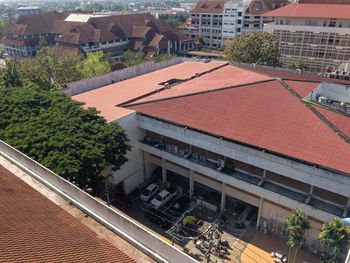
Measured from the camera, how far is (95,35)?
88.2m

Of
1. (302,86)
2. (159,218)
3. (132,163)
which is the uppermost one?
(302,86)

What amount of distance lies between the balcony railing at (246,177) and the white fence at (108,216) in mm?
16190

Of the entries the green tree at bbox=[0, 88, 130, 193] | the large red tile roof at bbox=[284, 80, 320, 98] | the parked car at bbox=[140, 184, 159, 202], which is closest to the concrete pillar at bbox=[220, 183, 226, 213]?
the parked car at bbox=[140, 184, 159, 202]

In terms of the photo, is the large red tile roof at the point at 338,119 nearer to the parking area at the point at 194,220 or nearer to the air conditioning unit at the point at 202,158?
the parking area at the point at 194,220

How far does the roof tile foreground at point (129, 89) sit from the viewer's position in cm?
3747

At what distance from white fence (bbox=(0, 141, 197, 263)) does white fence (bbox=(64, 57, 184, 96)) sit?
916 inches

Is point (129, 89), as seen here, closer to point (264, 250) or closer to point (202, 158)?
point (202, 158)

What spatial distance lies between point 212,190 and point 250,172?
20.8 ft

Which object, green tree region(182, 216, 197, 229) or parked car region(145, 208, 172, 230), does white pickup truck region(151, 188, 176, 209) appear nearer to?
parked car region(145, 208, 172, 230)

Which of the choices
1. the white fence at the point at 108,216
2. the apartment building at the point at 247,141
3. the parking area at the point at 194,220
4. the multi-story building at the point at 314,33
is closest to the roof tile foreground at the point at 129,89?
the apartment building at the point at 247,141

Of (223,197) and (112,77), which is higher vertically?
Result: (112,77)

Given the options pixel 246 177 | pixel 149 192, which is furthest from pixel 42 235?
pixel 149 192

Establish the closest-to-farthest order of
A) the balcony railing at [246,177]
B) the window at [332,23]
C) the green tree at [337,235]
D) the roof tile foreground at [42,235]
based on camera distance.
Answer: the roof tile foreground at [42,235] → the green tree at [337,235] → the balcony railing at [246,177] → the window at [332,23]

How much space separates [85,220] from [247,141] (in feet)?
56.1
